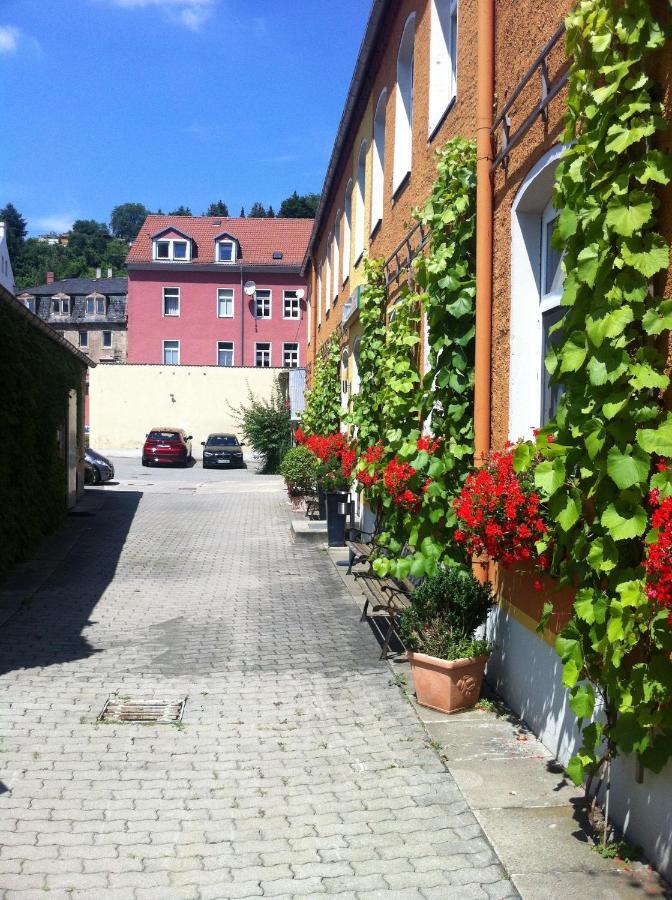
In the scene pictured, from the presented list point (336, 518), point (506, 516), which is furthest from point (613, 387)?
point (336, 518)

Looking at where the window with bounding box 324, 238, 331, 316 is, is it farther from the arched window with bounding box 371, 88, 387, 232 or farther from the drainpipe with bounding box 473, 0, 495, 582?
the drainpipe with bounding box 473, 0, 495, 582

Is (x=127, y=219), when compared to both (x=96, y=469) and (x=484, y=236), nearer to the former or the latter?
(x=96, y=469)

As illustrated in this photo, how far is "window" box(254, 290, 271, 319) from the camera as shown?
1885 inches

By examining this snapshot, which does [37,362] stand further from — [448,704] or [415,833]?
[415,833]

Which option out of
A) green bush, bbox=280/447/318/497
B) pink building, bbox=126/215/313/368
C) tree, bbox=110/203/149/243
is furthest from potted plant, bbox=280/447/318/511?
tree, bbox=110/203/149/243

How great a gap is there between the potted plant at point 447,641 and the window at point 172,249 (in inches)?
1744

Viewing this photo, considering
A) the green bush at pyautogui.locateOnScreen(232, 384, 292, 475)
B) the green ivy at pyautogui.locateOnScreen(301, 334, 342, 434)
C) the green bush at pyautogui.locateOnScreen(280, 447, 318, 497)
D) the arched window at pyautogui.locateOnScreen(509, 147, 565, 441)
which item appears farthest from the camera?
the green bush at pyautogui.locateOnScreen(232, 384, 292, 475)

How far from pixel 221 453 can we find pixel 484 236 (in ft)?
93.4

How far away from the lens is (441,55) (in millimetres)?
8484

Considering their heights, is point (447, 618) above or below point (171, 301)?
below

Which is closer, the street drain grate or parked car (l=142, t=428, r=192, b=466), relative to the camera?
the street drain grate

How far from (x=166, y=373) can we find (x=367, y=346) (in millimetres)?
28743

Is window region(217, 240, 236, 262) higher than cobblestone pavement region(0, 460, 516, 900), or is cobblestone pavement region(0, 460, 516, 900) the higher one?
window region(217, 240, 236, 262)

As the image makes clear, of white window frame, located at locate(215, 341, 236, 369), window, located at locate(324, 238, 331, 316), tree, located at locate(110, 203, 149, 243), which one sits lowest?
window, located at locate(324, 238, 331, 316)
